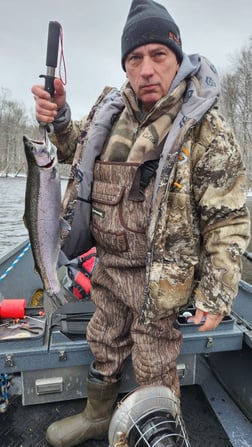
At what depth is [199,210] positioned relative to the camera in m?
1.80

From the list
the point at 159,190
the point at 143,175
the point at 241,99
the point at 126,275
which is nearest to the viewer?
the point at 159,190

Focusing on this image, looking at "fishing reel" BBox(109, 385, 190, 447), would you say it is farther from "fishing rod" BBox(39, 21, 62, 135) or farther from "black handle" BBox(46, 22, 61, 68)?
"black handle" BBox(46, 22, 61, 68)

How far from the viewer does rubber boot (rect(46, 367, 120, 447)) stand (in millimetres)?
2266

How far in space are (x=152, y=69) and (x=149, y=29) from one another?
0.70 feet

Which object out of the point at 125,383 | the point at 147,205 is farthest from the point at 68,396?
the point at 147,205

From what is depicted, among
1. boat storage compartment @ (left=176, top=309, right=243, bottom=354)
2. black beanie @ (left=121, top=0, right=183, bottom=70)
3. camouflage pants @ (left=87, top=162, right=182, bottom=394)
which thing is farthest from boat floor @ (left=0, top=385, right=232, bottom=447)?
black beanie @ (left=121, top=0, right=183, bottom=70)

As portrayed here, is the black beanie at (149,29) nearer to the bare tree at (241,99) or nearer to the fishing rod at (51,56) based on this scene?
the fishing rod at (51,56)

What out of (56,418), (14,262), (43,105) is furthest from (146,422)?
(14,262)

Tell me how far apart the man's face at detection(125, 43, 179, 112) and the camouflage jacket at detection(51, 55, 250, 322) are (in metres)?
0.14

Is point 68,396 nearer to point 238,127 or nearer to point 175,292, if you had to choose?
point 175,292

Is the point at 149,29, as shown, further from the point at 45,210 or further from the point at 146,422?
the point at 146,422

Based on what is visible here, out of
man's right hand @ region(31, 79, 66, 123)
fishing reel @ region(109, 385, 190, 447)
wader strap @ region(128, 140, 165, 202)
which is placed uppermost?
man's right hand @ region(31, 79, 66, 123)

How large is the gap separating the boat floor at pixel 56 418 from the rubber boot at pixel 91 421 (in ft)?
0.37

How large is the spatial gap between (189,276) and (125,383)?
4.21 feet
